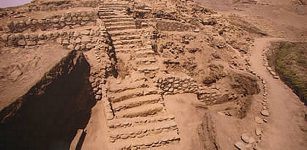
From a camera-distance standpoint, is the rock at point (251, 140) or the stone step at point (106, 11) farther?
the stone step at point (106, 11)

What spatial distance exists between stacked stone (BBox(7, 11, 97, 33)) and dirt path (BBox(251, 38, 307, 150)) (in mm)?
8816

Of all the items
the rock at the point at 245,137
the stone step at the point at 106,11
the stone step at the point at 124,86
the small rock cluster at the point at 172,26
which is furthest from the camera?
the small rock cluster at the point at 172,26

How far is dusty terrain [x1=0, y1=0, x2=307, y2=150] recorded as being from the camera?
6332mm

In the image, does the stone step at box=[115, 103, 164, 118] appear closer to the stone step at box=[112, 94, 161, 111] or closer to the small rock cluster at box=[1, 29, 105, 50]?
the stone step at box=[112, 94, 161, 111]

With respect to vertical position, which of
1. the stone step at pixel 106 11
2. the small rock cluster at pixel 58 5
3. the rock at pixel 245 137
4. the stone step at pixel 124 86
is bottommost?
the rock at pixel 245 137

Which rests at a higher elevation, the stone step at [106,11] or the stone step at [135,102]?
the stone step at [106,11]

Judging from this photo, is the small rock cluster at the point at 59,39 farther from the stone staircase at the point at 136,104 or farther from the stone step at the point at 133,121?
the stone step at the point at 133,121

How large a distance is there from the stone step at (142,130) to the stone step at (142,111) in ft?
1.56

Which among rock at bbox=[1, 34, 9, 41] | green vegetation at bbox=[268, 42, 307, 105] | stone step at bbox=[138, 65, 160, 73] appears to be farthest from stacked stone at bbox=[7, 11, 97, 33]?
green vegetation at bbox=[268, 42, 307, 105]

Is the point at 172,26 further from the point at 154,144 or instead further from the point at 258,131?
the point at 154,144

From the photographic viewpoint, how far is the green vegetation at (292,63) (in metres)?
9.33

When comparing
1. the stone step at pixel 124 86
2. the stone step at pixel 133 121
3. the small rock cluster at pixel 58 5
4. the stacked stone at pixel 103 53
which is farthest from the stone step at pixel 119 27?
the stone step at pixel 133 121

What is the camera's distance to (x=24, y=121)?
511 centimetres

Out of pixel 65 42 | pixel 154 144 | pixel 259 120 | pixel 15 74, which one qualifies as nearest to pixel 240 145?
pixel 259 120
